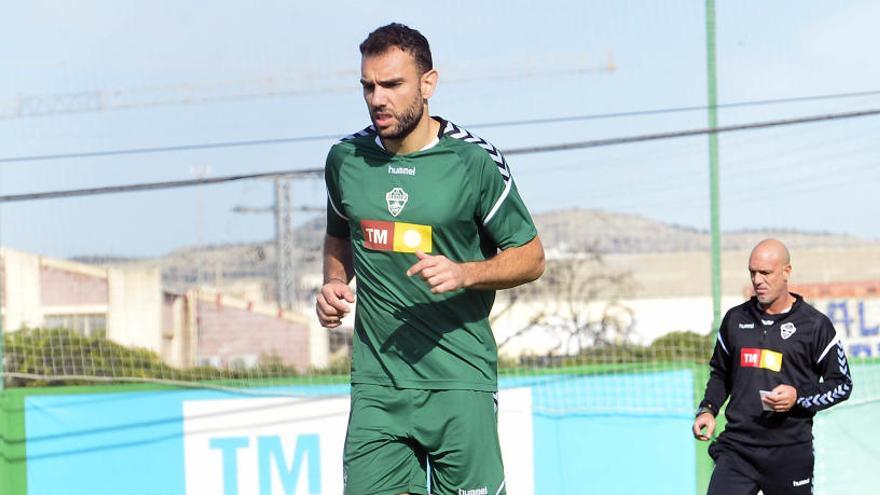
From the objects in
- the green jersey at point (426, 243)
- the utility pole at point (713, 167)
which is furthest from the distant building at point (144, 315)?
the green jersey at point (426, 243)

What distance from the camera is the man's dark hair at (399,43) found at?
168 inches

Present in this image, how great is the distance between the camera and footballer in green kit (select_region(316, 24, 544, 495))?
4.23 m

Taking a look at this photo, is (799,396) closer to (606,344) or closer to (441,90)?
(606,344)

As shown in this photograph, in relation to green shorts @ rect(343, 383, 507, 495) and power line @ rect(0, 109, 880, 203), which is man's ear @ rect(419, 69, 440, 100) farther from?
power line @ rect(0, 109, 880, 203)

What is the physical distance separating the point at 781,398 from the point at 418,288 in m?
2.82

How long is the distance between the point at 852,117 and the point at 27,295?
20.5 feet

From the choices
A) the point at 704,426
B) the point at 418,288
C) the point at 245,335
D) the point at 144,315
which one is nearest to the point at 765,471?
the point at 704,426

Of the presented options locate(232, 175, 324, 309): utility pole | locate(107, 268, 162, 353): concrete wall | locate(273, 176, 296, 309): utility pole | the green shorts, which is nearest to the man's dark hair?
the green shorts

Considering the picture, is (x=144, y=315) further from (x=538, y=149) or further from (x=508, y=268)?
(x=508, y=268)

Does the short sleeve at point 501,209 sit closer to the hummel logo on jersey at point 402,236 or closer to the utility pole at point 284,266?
the hummel logo on jersey at point 402,236

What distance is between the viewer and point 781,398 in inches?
250

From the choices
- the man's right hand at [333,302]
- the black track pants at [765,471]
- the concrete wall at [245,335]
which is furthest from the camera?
the concrete wall at [245,335]

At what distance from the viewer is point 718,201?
347 inches

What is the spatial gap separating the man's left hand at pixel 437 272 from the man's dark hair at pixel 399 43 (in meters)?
0.79
